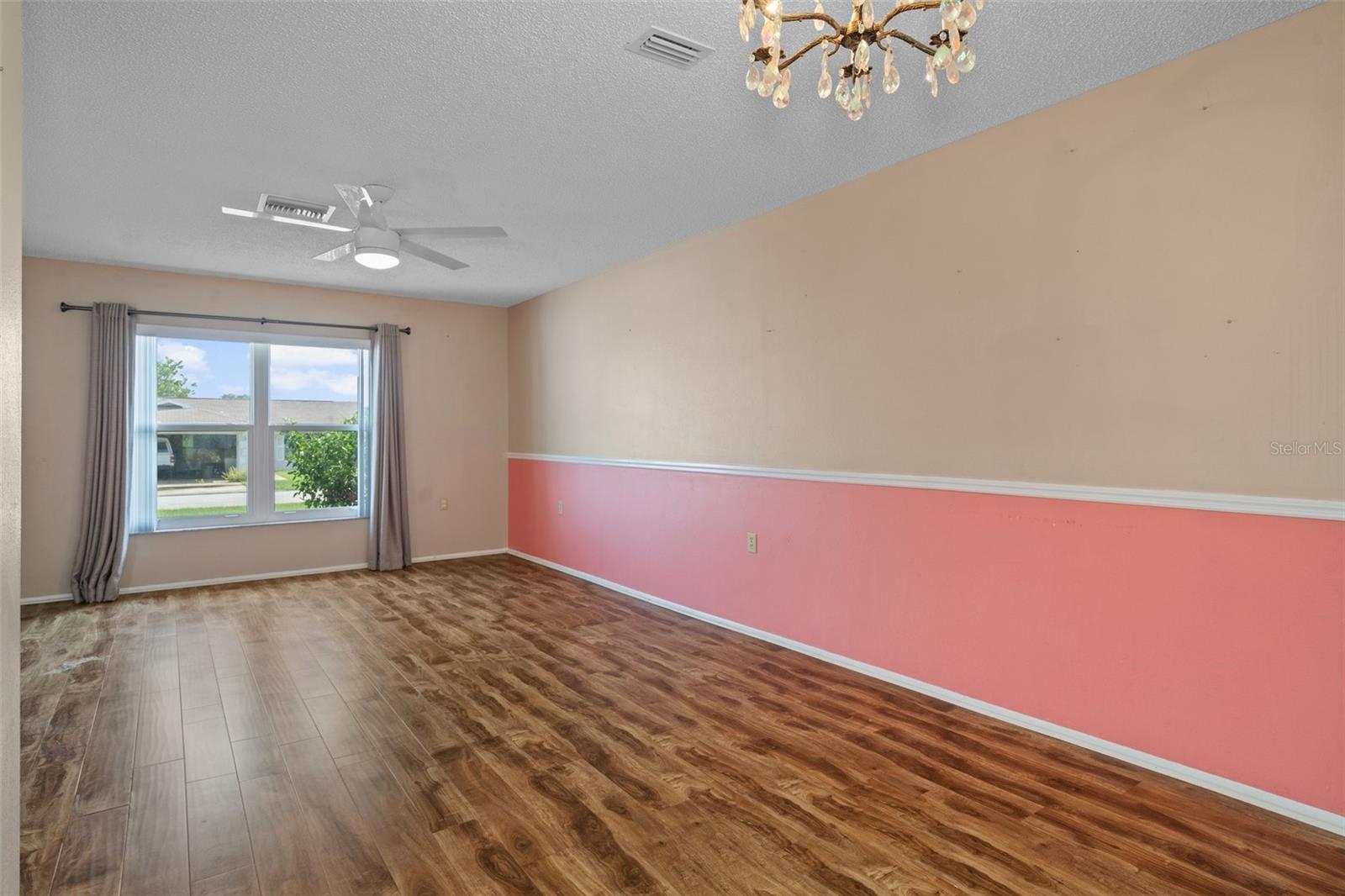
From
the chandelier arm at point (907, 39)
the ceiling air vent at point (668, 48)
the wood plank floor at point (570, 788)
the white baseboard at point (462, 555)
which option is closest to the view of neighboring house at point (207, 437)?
the white baseboard at point (462, 555)

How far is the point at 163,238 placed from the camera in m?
4.64

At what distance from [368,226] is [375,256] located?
0.53 ft

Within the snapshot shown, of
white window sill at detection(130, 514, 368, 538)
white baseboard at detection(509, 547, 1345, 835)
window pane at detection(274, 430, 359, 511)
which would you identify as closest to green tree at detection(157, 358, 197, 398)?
window pane at detection(274, 430, 359, 511)

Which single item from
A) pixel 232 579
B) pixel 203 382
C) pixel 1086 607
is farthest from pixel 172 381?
pixel 1086 607

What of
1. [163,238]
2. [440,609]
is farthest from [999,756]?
[163,238]

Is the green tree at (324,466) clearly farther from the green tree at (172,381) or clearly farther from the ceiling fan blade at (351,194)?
the ceiling fan blade at (351,194)

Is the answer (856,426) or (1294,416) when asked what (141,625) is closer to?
(856,426)

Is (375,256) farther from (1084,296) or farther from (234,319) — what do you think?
(1084,296)

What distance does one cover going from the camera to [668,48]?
2414mm

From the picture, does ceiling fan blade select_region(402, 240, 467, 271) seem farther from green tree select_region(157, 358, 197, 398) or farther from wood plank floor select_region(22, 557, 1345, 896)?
green tree select_region(157, 358, 197, 398)

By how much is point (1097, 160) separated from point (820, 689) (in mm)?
2567

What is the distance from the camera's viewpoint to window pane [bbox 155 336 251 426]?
18.7 ft

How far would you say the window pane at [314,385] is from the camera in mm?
6176

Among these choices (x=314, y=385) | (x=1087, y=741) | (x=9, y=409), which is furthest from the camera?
(x=314, y=385)
